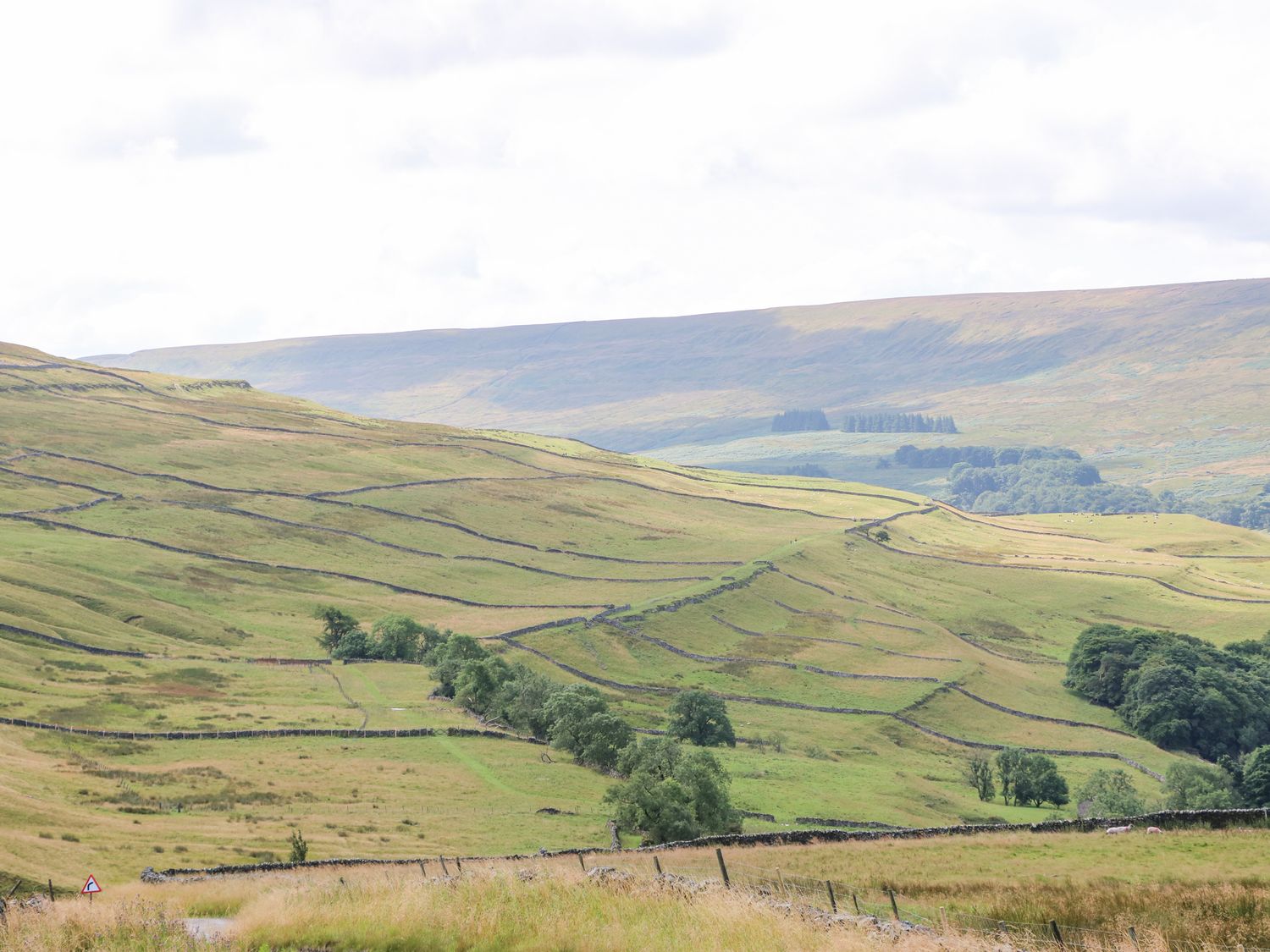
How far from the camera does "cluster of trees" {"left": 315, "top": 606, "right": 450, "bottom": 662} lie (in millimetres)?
135000

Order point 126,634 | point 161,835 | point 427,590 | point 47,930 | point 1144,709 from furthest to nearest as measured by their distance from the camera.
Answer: point 427,590
point 1144,709
point 126,634
point 161,835
point 47,930

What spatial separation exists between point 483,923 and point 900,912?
13.5 m

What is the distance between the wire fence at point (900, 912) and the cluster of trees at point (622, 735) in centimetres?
2284

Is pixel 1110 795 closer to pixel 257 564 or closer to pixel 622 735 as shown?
pixel 622 735

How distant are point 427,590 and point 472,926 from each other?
504 ft

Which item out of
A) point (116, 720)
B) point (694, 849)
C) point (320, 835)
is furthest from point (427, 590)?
point (694, 849)

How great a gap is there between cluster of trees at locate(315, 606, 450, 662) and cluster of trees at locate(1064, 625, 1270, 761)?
268 ft

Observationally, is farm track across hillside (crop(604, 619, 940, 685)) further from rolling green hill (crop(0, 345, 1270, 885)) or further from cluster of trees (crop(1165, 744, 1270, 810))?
cluster of trees (crop(1165, 744, 1270, 810))

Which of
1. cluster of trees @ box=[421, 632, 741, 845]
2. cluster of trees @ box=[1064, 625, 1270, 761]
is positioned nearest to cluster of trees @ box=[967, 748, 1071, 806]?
cluster of trees @ box=[421, 632, 741, 845]

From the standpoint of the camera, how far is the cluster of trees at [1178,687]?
456ft

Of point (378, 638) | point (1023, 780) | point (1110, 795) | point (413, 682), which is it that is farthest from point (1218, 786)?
point (378, 638)

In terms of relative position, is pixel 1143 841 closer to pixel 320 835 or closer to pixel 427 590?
pixel 320 835

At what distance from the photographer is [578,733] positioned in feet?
301

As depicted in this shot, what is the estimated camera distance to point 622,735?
300ft
